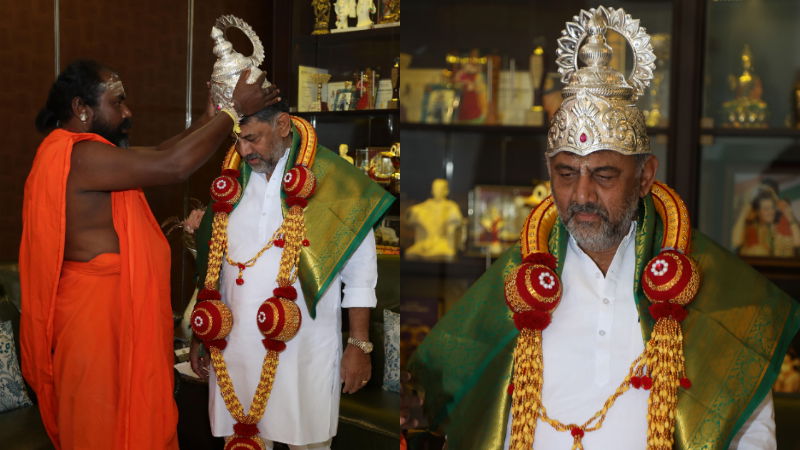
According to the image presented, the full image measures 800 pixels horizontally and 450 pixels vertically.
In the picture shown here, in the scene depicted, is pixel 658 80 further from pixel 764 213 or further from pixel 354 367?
pixel 354 367

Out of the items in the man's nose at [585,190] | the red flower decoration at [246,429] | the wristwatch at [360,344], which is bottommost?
the red flower decoration at [246,429]

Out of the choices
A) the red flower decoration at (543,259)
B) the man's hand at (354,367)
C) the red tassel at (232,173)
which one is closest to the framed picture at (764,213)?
the man's hand at (354,367)

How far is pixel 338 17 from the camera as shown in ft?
9.08

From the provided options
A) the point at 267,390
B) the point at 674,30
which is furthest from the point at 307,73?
the point at 674,30

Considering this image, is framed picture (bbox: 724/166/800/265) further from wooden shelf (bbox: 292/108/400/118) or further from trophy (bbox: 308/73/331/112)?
trophy (bbox: 308/73/331/112)

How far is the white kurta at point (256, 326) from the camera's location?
97.3 inches

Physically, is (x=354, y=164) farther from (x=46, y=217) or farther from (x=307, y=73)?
(x=46, y=217)

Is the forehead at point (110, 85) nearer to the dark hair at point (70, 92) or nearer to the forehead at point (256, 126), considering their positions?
the dark hair at point (70, 92)

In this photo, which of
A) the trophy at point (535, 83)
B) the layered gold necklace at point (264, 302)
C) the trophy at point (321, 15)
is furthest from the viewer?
the trophy at point (535, 83)

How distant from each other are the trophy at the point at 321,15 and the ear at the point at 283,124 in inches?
18.1

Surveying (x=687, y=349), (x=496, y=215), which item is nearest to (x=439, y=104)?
(x=496, y=215)

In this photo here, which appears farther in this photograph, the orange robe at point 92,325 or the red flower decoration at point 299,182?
the orange robe at point 92,325

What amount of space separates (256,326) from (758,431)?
1.48 meters

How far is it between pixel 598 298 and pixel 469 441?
0.42 metres
